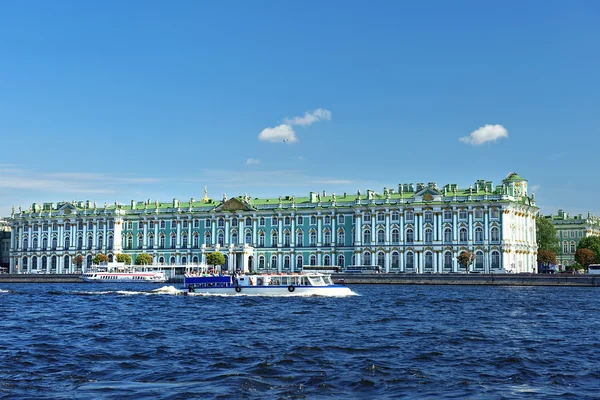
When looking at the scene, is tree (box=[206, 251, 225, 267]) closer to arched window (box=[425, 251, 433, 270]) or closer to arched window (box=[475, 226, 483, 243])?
arched window (box=[425, 251, 433, 270])

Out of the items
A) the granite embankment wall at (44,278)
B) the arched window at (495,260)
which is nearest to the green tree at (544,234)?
the arched window at (495,260)

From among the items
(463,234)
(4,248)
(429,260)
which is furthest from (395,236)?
(4,248)

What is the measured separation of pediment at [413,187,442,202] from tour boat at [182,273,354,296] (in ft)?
135

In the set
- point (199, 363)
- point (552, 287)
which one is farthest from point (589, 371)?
point (552, 287)

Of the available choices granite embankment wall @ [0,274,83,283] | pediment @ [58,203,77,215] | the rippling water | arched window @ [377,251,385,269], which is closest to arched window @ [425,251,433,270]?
arched window @ [377,251,385,269]

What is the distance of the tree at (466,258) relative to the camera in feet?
310

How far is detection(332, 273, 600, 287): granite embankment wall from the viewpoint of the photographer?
8125 cm

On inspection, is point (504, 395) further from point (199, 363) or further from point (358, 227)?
point (358, 227)

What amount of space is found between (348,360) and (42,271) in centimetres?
10540

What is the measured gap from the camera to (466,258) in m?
94.6

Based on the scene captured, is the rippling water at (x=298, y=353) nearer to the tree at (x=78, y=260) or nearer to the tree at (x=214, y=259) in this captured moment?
the tree at (x=214, y=259)

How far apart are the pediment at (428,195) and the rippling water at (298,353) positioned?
186 feet

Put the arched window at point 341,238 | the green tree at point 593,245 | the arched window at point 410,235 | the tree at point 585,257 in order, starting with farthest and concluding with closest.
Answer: the green tree at point 593,245 < the tree at point 585,257 < the arched window at point 341,238 < the arched window at point 410,235

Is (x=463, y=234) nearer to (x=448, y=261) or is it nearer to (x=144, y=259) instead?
(x=448, y=261)
